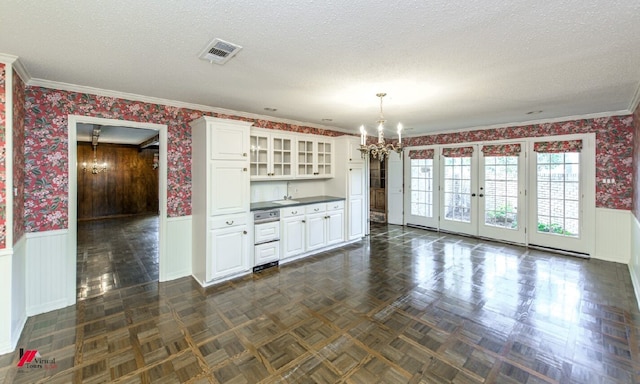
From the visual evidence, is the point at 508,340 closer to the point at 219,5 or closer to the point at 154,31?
the point at 219,5

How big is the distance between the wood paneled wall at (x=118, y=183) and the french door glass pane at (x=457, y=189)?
30.2ft

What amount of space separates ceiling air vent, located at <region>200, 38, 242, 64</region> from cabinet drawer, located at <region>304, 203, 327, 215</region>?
278 centimetres

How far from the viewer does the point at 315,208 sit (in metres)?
4.84

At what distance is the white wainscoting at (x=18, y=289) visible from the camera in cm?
237

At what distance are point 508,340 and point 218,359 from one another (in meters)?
2.40

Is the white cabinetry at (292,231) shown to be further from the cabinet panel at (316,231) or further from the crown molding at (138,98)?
the crown molding at (138,98)

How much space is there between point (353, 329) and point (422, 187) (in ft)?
16.4

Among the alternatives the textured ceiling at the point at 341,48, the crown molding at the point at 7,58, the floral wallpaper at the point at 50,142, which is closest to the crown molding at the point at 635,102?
the textured ceiling at the point at 341,48

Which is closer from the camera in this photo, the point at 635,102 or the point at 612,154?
the point at 635,102

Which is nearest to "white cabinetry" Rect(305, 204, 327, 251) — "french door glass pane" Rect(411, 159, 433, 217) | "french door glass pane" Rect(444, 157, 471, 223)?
"french door glass pane" Rect(411, 159, 433, 217)

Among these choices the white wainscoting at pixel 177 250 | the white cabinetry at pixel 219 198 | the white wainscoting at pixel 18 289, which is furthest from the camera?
the white wainscoting at pixel 177 250

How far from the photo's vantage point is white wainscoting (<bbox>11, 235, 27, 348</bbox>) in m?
2.37

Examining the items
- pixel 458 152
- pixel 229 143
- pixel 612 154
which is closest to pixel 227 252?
pixel 229 143

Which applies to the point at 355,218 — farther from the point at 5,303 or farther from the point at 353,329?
the point at 5,303
